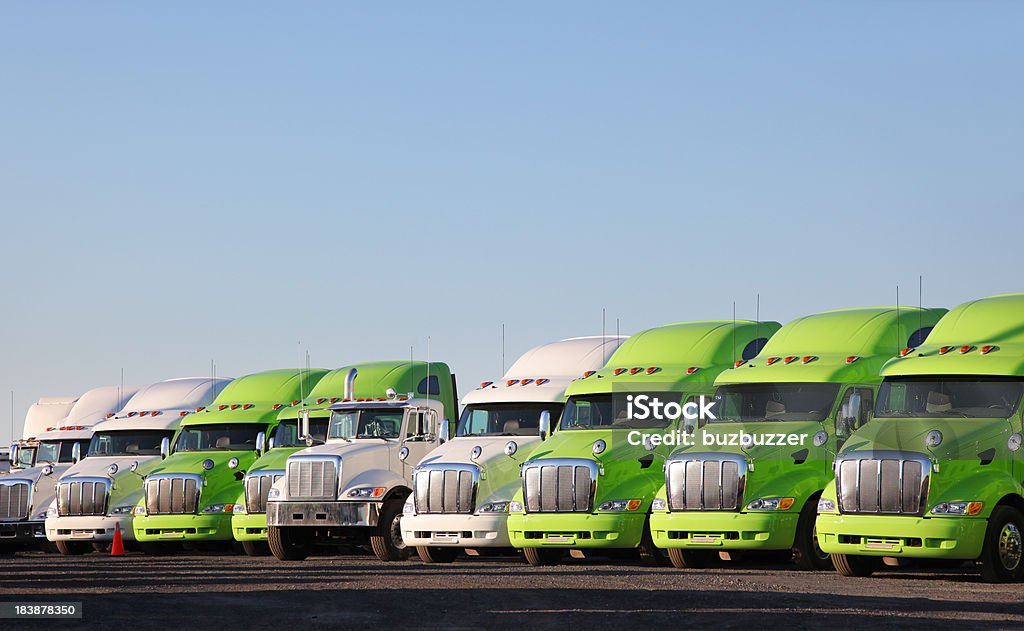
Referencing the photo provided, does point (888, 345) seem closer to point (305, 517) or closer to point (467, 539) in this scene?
point (467, 539)

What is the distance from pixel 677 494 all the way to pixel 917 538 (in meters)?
3.69

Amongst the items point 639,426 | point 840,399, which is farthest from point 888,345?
point 639,426

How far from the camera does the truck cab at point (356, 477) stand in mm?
26328

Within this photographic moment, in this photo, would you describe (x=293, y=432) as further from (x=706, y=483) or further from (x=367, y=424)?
(x=706, y=483)

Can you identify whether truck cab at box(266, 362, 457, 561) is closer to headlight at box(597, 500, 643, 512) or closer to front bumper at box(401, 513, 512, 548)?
front bumper at box(401, 513, 512, 548)

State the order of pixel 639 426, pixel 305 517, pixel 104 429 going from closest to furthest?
pixel 639 426 → pixel 305 517 → pixel 104 429

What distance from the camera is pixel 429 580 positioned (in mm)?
20344

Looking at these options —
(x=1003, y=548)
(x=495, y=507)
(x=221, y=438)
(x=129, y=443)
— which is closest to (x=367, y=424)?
(x=495, y=507)

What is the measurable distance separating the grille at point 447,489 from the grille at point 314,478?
205 centimetres

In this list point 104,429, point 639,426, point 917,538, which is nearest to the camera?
point 917,538

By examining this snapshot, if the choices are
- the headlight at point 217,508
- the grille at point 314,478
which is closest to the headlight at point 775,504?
the grille at point 314,478

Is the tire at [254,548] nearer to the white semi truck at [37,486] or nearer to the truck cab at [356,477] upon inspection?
the truck cab at [356,477]

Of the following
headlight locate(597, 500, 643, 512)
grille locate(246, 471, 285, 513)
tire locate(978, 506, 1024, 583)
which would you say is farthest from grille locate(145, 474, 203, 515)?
tire locate(978, 506, 1024, 583)

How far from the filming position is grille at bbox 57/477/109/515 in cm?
3142
